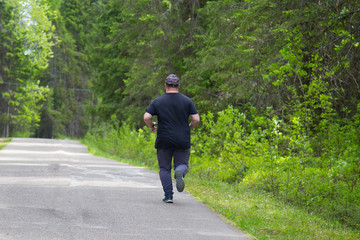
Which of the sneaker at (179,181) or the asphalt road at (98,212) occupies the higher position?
the sneaker at (179,181)

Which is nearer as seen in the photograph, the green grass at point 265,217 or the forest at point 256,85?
the green grass at point 265,217

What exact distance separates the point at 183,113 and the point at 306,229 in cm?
267

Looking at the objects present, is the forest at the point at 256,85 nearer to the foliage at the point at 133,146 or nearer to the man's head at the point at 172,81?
the foliage at the point at 133,146

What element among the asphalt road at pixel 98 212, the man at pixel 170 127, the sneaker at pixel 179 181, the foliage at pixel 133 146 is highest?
the man at pixel 170 127

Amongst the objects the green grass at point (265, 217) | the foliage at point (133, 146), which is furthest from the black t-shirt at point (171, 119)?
the foliage at point (133, 146)

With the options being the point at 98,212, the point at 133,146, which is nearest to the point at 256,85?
the point at 98,212

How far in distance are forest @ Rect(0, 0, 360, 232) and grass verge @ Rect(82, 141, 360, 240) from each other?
0.63m

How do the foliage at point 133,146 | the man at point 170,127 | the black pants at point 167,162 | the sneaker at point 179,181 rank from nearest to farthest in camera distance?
1. the sneaker at point 179,181
2. the man at point 170,127
3. the black pants at point 167,162
4. the foliage at point 133,146

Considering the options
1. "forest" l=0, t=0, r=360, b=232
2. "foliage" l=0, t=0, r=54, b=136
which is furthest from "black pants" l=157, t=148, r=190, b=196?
"foliage" l=0, t=0, r=54, b=136

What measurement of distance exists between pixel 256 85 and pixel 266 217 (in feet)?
20.7

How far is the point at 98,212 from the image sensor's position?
7602 millimetres

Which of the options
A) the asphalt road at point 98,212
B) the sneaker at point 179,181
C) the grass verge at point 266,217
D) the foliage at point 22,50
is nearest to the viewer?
the asphalt road at point 98,212

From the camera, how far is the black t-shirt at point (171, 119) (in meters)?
8.65

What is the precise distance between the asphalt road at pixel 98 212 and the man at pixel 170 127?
56 centimetres
